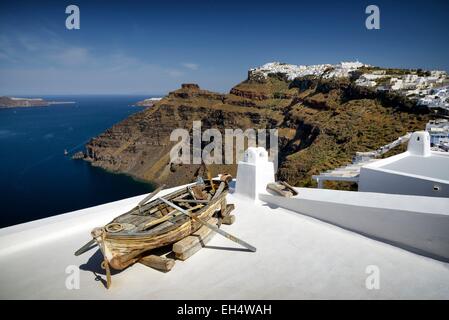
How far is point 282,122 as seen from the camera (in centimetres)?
5141

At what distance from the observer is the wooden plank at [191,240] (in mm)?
4173

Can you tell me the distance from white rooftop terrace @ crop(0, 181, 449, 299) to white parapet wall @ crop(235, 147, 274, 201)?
4.32 feet

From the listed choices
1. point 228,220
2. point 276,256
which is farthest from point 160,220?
point 276,256

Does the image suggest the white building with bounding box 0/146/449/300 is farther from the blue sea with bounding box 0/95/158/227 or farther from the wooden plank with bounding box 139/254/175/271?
the blue sea with bounding box 0/95/158/227

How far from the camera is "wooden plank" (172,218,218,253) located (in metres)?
4.17

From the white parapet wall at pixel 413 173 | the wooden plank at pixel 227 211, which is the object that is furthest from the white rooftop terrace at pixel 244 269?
the white parapet wall at pixel 413 173

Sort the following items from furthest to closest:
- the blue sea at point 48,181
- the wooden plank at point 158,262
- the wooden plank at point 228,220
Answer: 1. the blue sea at point 48,181
2. the wooden plank at point 228,220
3. the wooden plank at point 158,262

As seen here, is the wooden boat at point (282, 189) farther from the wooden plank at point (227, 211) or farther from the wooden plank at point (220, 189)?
the wooden plank at point (220, 189)

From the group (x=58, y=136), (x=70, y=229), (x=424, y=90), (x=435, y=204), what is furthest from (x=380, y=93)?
(x=58, y=136)

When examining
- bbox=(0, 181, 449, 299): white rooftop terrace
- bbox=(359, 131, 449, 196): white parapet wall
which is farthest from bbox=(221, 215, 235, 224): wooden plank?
A: bbox=(359, 131, 449, 196): white parapet wall

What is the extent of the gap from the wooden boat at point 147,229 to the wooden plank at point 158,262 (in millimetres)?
93

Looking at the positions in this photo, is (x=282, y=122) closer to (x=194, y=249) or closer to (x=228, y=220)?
(x=228, y=220)

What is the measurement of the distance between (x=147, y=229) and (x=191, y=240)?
2.20ft

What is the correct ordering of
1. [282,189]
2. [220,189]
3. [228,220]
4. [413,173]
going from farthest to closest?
[413,173]
[282,189]
[220,189]
[228,220]
